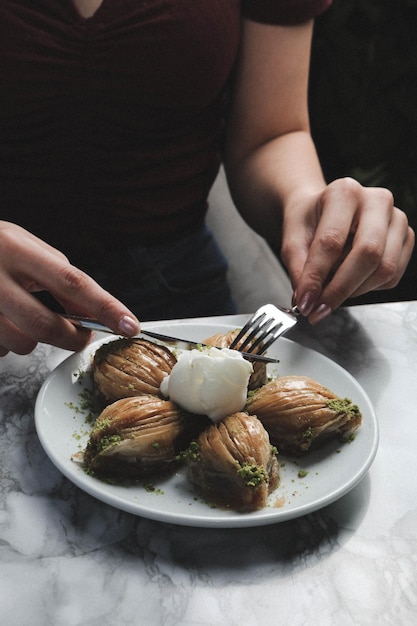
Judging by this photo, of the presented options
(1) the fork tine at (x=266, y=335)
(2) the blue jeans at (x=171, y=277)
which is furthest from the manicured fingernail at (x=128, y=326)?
(2) the blue jeans at (x=171, y=277)

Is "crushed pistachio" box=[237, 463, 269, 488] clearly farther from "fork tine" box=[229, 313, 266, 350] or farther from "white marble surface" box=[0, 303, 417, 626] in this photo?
"fork tine" box=[229, 313, 266, 350]

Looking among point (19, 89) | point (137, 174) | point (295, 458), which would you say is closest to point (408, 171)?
point (137, 174)

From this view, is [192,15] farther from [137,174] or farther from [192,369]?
[192,369]

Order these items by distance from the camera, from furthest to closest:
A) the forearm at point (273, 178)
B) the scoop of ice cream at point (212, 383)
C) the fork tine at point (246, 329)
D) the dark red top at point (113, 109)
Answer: the forearm at point (273, 178) → the dark red top at point (113, 109) → the fork tine at point (246, 329) → the scoop of ice cream at point (212, 383)

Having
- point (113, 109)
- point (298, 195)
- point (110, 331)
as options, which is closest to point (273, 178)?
point (298, 195)

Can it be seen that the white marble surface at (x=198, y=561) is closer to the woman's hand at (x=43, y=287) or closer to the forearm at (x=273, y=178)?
the woman's hand at (x=43, y=287)

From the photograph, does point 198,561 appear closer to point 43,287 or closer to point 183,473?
point 183,473

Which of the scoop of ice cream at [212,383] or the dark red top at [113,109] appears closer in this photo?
the scoop of ice cream at [212,383]
